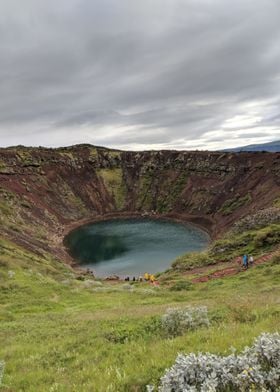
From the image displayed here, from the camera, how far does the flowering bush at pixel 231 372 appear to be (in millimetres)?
5141

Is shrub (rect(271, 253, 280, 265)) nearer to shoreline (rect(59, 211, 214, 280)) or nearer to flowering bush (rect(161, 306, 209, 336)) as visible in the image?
flowering bush (rect(161, 306, 209, 336))

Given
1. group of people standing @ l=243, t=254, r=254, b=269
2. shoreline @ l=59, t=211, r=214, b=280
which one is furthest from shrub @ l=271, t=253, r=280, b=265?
shoreline @ l=59, t=211, r=214, b=280

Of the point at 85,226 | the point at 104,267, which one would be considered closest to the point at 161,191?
the point at 85,226

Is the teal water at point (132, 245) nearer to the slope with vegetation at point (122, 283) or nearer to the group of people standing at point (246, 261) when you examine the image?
the slope with vegetation at point (122, 283)

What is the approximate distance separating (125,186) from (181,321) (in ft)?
425

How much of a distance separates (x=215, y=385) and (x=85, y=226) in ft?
364

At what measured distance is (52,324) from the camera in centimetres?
1925

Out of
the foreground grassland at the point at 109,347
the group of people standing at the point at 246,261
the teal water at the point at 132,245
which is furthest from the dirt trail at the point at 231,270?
the teal water at the point at 132,245

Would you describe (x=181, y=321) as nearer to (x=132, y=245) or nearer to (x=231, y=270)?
(x=231, y=270)

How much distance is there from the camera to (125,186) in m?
141

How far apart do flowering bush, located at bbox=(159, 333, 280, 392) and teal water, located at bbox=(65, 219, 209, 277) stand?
57720 mm

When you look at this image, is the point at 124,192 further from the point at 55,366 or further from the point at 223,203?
the point at 55,366

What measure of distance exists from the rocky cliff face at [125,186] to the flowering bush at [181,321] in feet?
212

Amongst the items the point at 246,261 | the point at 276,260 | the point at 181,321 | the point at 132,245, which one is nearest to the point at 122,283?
the point at 246,261
